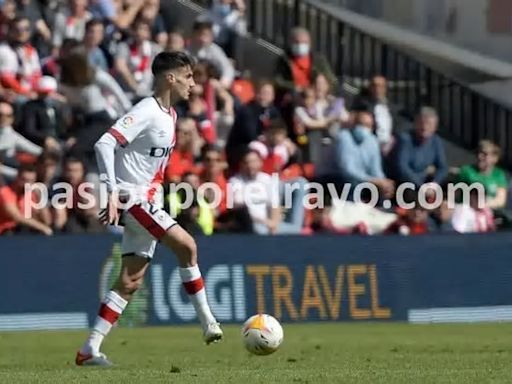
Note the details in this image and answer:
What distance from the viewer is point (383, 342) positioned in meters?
15.5

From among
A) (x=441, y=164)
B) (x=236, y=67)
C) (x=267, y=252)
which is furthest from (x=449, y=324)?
(x=236, y=67)

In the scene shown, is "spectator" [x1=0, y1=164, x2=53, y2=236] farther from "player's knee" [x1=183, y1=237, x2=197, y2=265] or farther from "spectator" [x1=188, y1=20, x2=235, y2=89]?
"player's knee" [x1=183, y1=237, x2=197, y2=265]

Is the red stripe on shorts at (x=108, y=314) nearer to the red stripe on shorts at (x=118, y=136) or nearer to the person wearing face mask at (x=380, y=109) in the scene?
the red stripe on shorts at (x=118, y=136)

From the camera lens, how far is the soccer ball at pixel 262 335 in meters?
12.6

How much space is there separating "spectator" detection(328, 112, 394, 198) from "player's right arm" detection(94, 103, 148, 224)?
27.9 feet

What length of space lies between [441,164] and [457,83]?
3388mm

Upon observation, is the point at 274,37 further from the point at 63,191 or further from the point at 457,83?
the point at 63,191

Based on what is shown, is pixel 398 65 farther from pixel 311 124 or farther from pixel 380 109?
pixel 311 124

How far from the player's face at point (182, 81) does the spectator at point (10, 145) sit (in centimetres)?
668

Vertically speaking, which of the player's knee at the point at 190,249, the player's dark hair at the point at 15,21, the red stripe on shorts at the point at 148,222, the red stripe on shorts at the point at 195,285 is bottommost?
the red stripe on shorts at the point at 195,285

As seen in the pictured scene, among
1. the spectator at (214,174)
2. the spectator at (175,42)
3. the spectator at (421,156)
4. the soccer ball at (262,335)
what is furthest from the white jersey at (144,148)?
the spectator at (421,156)

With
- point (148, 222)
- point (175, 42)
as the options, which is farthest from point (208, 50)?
point (148, 222)

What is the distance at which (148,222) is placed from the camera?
493 inches

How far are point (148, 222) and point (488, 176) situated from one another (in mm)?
10035
